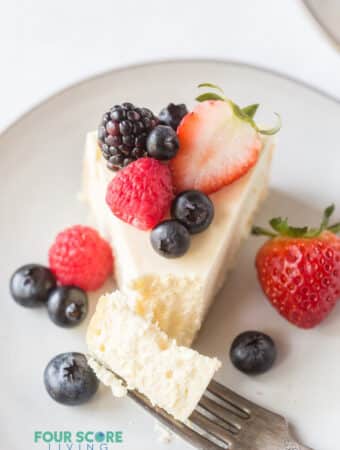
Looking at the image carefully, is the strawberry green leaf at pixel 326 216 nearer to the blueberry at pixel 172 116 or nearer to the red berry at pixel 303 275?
the red berry at pixel 303 275

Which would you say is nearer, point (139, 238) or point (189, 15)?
point (139, 238)

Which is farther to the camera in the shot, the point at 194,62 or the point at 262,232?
the point at 194,62

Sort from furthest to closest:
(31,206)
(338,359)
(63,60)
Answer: (63,60)
(31,206)
(338,359)

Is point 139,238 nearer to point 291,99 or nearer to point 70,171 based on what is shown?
point 70,171

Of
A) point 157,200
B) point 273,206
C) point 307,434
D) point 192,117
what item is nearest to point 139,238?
point 157,200

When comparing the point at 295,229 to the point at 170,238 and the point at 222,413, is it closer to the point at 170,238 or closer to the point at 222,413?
the point at 170,238

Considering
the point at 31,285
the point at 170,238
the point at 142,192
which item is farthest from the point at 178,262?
the point at 31,285

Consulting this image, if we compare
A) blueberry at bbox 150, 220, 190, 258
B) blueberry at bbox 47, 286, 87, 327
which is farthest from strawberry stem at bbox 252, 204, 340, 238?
blueberry at bbox 47, 286, 87, 327
